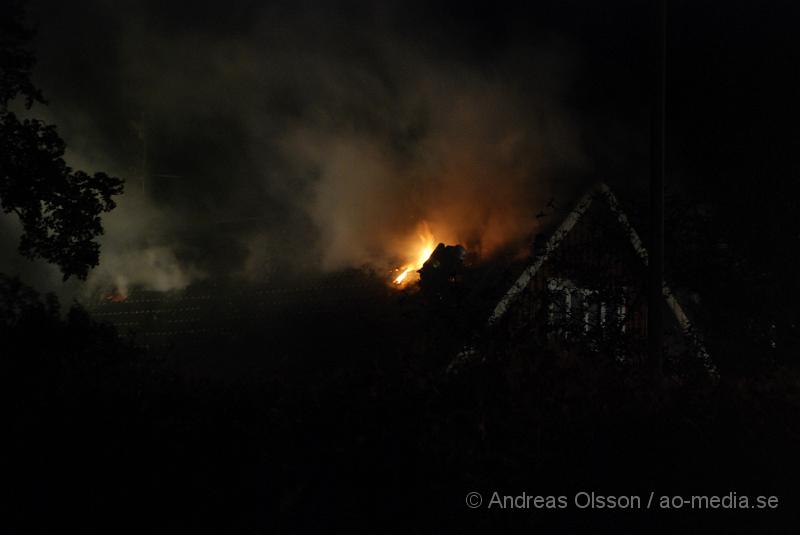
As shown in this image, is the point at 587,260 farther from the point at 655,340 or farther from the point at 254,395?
the point at 254,395

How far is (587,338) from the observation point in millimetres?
11703

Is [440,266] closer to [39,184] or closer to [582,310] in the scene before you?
[582,310]

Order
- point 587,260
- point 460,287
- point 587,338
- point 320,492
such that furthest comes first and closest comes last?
point 587,260
point 587,338
point 460,287
point 320,492

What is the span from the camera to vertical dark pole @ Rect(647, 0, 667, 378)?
936 cm

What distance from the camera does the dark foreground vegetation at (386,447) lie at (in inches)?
260

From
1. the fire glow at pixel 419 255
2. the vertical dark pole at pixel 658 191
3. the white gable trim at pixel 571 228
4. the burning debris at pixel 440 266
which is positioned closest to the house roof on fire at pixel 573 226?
the white gable trim at pixel 571 228

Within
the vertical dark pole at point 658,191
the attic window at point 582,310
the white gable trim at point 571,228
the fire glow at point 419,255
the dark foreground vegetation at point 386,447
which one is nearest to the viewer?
the dark foreground vegetation at point 386,447

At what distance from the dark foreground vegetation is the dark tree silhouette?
13.7 feet

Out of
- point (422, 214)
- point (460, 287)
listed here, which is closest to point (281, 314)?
point (422, 214)

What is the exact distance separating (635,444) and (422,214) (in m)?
12.3

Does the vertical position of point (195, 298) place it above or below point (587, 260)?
above

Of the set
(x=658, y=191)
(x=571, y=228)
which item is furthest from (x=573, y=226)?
(x=658, y=191)

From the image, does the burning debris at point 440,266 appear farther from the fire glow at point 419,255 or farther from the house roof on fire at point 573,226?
the house roof on fire at point 573,226

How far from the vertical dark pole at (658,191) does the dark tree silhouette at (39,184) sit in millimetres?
7490
